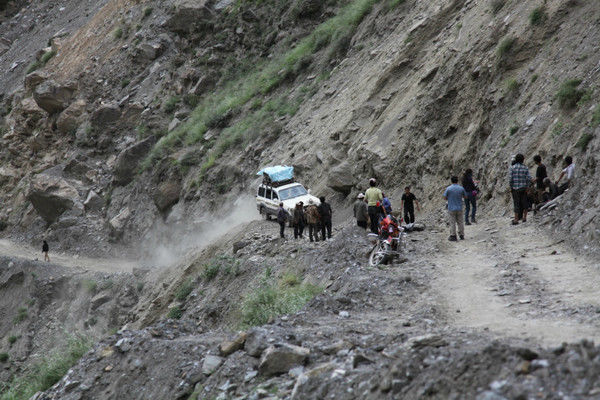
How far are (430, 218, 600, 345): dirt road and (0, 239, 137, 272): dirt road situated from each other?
23.7 meters

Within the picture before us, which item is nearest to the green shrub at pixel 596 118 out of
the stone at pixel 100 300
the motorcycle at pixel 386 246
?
the motorcycle at pixel 386 246

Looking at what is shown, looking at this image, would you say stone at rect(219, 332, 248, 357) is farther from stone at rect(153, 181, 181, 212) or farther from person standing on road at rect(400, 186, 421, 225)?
stone at rect(153, 181, 181, 212)

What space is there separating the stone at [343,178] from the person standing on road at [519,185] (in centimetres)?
1054

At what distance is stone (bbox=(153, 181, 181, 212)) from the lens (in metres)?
37.4

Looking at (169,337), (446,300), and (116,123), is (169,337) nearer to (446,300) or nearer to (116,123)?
(446,300)

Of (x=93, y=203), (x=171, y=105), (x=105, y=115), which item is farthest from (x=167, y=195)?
(x=105, y=115)

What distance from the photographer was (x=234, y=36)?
4444 centimetres

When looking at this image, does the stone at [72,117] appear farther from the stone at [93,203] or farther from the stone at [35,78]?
the stone at [93,203]

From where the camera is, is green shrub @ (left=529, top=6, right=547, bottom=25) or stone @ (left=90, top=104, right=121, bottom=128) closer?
green shrub @ (left=529, top=6, right=547, bottom=25)

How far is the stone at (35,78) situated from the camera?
164ft

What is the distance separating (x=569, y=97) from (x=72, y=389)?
13367 millimetres

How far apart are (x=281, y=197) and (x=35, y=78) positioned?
30377 millimetres

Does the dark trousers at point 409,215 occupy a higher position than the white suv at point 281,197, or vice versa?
the white suv at point 281,197

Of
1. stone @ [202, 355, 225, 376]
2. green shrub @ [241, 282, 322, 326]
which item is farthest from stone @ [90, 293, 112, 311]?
stone @ [202, 355, 225, 376]
